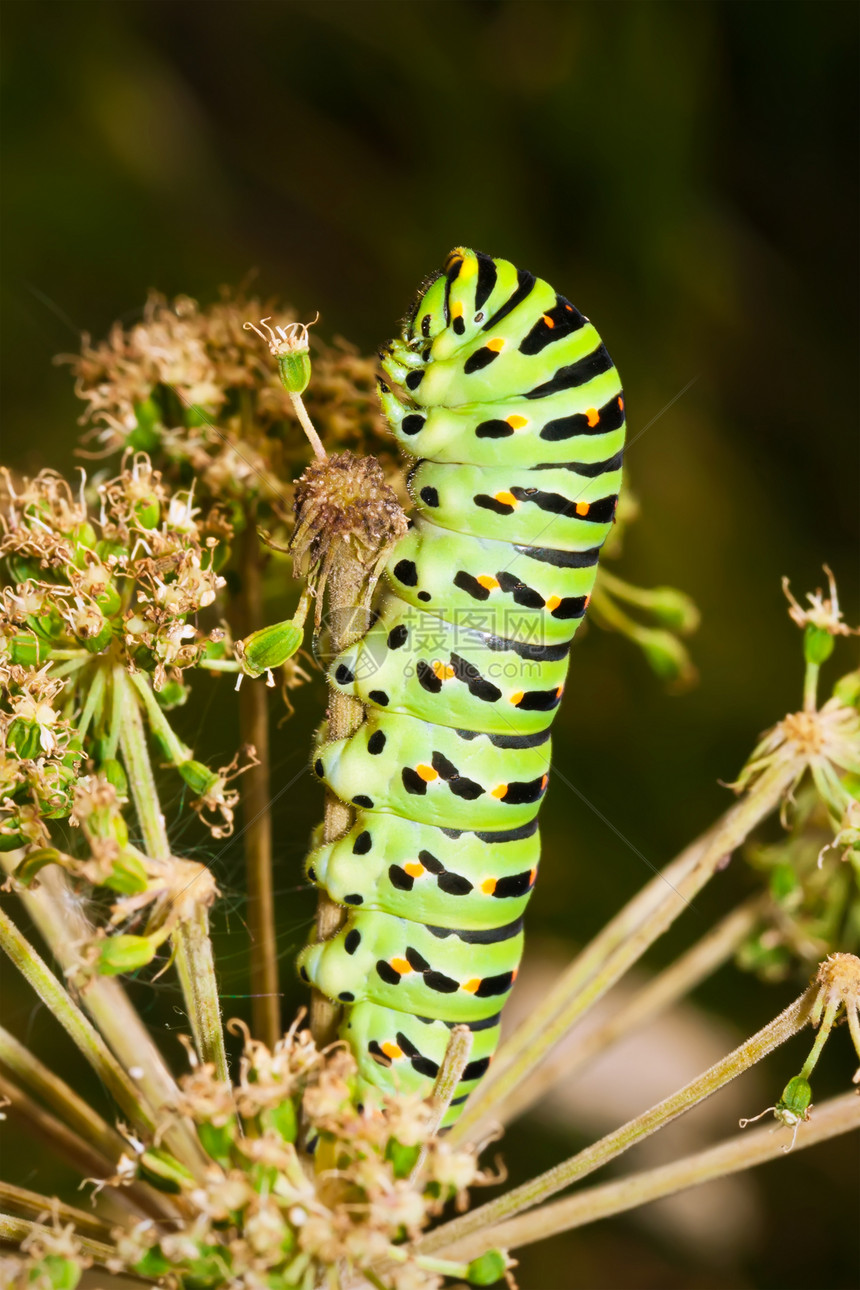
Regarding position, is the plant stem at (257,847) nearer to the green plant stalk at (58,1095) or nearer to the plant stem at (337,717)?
the plant stem at (337,717)

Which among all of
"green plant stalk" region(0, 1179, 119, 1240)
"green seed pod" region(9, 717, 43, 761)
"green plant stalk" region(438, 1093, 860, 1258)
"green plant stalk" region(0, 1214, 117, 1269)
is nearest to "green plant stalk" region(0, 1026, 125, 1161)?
"green plant stalk" region(0, 1179, 119, 1240)

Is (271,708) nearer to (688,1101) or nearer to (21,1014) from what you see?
(21,1014)

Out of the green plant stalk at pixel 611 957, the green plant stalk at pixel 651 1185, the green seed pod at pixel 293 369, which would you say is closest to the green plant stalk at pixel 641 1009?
the green plant stalk at pixel 611 957

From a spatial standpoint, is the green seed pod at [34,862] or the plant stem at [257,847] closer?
the green seed pod at [34,862]

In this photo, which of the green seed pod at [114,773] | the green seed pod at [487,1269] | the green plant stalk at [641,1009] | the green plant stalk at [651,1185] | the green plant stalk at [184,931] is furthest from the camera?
the green plant stalk at [641,1009]

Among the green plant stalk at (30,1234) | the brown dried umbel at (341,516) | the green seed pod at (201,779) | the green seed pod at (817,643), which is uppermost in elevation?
the green seed pod at (817,643)

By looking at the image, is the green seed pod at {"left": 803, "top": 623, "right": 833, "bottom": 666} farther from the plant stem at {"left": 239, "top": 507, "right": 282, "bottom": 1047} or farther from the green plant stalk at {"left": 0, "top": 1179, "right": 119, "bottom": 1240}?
the green plant stalk at {"left": 0, "top": 1179, "right": 119, "bottom": 1240}

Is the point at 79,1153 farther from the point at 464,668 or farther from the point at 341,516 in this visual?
the point at 341,516
